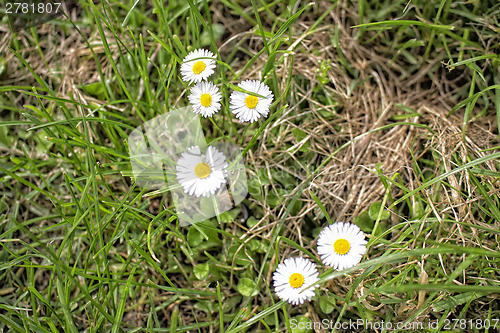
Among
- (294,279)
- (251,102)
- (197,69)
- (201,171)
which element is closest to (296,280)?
(294,279)

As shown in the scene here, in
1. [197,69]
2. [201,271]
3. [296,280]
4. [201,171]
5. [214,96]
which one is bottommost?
[296,280]

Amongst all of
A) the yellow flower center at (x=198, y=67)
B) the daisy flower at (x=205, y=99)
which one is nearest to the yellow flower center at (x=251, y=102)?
the daisy flower at (x=205, y=99)

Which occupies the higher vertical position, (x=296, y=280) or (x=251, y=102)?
(x=251, y=102)

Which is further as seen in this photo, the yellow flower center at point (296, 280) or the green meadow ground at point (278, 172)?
the green meadow ground at point (278, 172)

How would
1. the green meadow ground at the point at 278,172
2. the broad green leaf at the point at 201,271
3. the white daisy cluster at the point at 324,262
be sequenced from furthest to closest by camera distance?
the broad green leaf at the point at 201,271 → the green meadow ground at the point at 278,172 → the white daisy cluster at the point at 324,262

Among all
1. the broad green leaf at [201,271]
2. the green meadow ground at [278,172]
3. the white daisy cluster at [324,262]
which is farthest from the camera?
the broad green leaf at [201,271]

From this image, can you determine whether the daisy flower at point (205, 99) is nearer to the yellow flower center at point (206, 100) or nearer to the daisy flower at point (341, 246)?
the yellow flower center at point (206, 100)

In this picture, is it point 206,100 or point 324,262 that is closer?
point 324,262

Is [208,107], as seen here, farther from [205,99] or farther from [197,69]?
[197,69]
